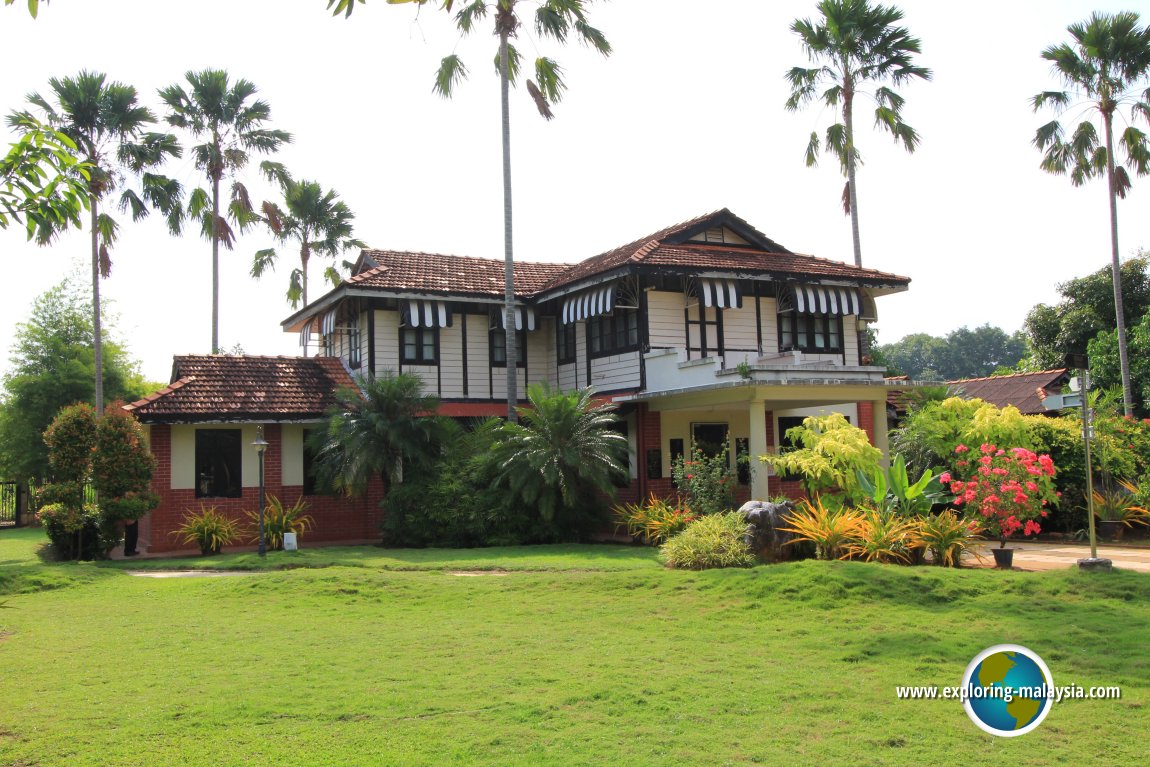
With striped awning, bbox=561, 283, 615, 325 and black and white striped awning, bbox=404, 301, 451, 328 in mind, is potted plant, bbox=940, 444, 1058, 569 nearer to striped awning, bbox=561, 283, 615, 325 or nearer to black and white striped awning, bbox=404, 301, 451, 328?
striped awning, bbox=561, 283, 615, 325

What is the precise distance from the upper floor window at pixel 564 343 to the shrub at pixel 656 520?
→ 210 inches

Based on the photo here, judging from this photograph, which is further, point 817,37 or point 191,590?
point 817,37

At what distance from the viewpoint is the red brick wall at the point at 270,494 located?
67.6 ft

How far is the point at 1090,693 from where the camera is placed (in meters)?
7.21

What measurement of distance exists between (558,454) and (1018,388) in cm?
1644

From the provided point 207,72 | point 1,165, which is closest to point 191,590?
point 1,165

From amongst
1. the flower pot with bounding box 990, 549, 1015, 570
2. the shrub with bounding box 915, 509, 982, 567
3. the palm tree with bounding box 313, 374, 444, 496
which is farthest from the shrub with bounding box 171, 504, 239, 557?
the flower pot with bounding box 990, 549, 1015, 570

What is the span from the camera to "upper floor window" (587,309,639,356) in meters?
22.3

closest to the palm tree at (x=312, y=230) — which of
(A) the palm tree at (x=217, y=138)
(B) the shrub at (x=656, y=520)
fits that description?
(A) the palm tree at (x=217, y=138)

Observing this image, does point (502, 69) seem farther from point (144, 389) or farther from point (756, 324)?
point (144, 389)

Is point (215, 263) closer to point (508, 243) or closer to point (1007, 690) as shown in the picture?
point (508, 243)

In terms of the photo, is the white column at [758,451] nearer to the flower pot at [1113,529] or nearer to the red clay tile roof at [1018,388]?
the flower pot at [1113,529]

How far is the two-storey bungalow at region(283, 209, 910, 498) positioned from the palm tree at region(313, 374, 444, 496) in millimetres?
2296

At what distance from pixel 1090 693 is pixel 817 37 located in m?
24.5
